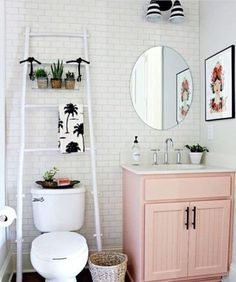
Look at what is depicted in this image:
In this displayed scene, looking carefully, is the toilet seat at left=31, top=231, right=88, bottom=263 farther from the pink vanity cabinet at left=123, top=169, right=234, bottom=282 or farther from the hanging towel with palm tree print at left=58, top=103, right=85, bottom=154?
the hanging towel with palm tree print at left=58, top=103, right=85, bottom=154

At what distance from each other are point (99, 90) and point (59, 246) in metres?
1.38

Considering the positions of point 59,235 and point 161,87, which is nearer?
point 59,235

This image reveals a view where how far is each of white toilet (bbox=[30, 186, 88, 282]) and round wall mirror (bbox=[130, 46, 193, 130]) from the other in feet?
3.15

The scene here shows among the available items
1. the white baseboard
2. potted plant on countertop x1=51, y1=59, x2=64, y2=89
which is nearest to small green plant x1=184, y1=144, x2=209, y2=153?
potted plant on countertop x1=51, y1=59, x2=64, y2=89

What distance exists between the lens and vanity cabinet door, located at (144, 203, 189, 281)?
226 cm

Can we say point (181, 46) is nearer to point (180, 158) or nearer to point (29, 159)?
point (180, 158)

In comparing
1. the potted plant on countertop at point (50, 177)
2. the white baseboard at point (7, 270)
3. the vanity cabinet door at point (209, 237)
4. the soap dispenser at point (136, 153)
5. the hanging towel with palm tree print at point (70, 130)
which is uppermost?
the hanging towel with palm tree print at point (70, 130)

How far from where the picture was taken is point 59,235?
225 centimetres

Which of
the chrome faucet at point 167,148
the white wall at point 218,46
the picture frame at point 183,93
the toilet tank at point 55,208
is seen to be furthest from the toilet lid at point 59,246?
the picture frame at point 183,93

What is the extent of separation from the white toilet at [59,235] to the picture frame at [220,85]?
1308 millimetres

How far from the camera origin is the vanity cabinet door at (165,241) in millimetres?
2260

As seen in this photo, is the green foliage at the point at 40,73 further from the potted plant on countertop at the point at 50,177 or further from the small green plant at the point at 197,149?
the small green plant at the point at 197,149

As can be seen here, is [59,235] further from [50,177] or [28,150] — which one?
[28,150]

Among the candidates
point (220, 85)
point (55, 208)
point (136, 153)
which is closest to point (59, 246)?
point (55, 208)
